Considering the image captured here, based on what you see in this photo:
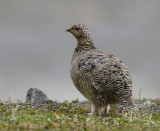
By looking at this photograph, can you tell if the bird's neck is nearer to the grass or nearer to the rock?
the rock

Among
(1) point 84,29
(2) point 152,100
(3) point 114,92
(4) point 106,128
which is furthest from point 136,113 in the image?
(2) point 152,100

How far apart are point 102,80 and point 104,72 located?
19 centimetres

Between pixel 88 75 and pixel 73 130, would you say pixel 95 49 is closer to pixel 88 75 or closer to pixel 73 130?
pixel 88 75

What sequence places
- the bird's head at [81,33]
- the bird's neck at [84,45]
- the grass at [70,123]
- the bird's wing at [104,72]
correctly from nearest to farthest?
the grass at [70,123], the bird's wing at [104,72], the bird's neck at [84,45], the bird's head at [81,33]

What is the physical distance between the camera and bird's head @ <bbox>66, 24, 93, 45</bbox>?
14.0 meters

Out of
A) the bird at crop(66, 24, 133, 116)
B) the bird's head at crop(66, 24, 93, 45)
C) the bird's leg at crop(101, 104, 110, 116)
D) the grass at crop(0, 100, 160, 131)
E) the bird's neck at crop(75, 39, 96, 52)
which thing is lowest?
the grass at crop(0, 100, 160, 131)

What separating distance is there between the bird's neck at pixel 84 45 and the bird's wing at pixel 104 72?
5.29ft

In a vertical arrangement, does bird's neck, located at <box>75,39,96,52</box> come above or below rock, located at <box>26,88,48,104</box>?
above

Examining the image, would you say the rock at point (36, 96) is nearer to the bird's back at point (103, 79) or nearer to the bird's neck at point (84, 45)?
the bird's neck at point (84, 45)

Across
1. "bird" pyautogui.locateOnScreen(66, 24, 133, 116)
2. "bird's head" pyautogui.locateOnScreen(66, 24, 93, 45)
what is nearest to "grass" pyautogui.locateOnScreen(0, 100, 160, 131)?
"bird" pyautogui.locateOnScreen(66, 24, 133, 116)

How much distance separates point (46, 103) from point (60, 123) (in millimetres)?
5753

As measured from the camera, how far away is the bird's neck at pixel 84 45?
45.1 ft

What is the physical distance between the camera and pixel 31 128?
8453mm

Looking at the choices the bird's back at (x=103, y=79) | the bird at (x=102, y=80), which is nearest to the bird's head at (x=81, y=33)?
the bird at (x=102, y=80)
